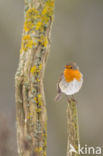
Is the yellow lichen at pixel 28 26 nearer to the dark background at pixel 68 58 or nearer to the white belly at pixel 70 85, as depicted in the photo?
the white belly at pixel 70 85

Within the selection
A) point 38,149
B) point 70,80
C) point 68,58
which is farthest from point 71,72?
point 68,58

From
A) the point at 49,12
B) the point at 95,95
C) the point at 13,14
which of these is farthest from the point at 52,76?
the point at 49,12

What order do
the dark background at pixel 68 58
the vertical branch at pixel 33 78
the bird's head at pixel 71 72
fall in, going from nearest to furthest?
the vertical branch at pixel 33 78
the bird's head at pixel 71 72
the dark background at pixel 68 58

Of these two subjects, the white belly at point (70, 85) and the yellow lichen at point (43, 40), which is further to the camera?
the white belly at point (70, 85)

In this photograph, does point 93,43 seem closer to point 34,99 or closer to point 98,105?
point 98,105

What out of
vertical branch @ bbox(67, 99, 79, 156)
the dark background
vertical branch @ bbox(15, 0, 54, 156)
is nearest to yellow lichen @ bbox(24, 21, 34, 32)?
vertical branch @ bbox(15, 0, 54, 156)

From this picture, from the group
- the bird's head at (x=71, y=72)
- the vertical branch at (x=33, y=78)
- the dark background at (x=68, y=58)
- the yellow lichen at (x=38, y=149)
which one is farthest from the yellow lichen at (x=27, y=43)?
the dark background at (x=68, y=58)
